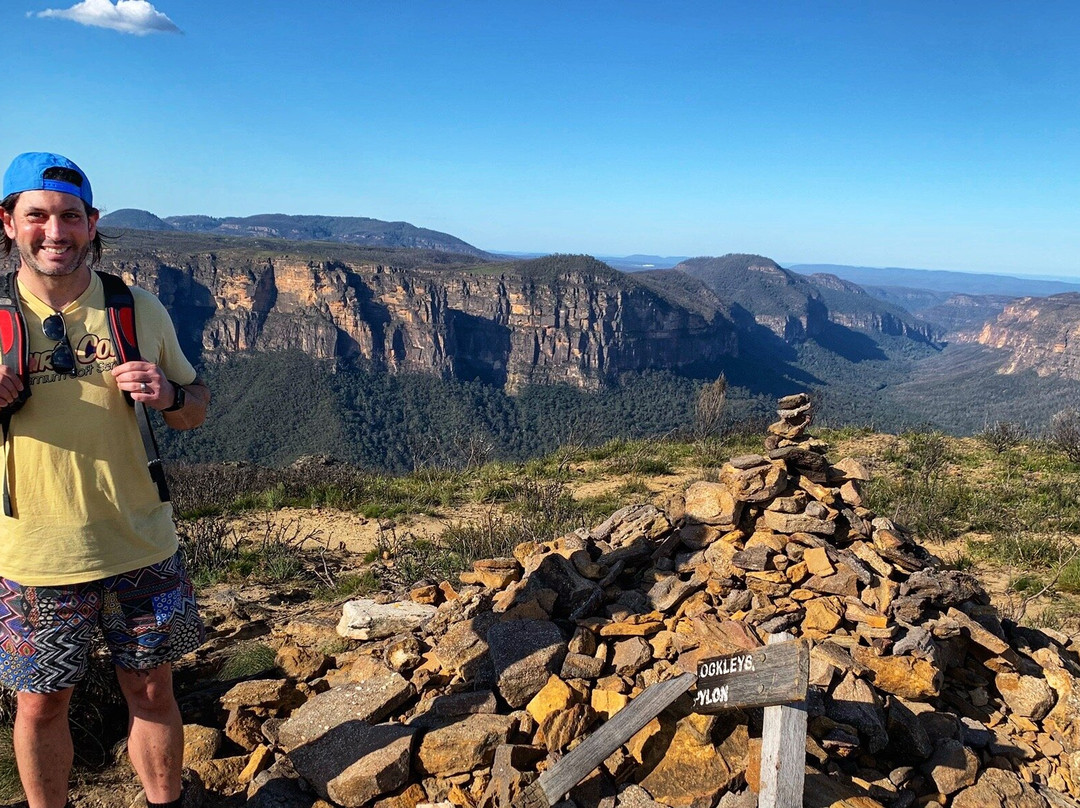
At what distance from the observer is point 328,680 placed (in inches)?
157

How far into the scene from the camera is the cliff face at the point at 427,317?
75.8 metres

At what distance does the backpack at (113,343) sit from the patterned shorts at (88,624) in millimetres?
307

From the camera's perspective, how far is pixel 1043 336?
95.6 meters

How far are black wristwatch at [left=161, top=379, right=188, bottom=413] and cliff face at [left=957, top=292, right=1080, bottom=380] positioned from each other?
104 m

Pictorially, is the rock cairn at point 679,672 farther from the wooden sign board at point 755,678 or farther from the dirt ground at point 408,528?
the dirt ground at point 408,528

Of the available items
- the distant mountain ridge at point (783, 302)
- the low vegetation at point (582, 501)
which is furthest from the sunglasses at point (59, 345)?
the distant mountain ridge at point (783, 302)

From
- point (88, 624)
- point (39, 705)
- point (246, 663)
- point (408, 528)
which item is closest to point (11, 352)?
point (88, 624)

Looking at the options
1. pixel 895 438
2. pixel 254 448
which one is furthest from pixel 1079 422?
pixel 254 448

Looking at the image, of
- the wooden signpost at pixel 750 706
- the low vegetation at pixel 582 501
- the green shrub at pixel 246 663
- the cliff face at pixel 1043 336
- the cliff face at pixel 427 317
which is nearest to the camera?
the wooden signpost at pixel 750 706

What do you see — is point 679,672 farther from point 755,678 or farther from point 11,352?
point 11,352

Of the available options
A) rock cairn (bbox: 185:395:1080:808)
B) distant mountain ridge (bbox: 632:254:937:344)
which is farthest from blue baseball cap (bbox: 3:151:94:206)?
distant mountain ridge (bbox: 632:254:937:344)

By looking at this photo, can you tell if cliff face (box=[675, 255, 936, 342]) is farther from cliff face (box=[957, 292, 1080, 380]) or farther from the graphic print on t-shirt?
the graphic print on t-shirt

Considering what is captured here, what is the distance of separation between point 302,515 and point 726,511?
20.0 feet

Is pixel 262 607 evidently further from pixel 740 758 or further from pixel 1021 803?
pixel 1021 803
